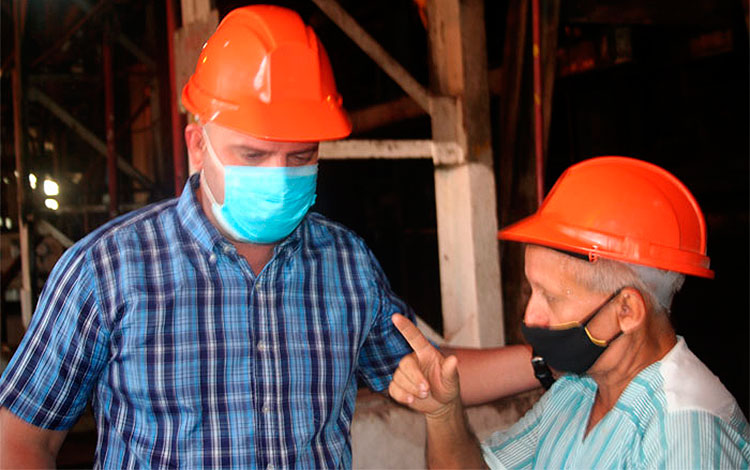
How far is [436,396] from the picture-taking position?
6.42ft

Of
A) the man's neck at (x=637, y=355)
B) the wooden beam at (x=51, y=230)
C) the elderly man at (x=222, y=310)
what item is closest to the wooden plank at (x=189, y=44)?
the elderly man at (x=222, y=310)

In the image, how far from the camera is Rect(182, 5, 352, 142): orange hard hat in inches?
79.5

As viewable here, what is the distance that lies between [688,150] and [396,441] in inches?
196

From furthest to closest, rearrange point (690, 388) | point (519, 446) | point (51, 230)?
point (51, 230)
point (519, 446)
point (690, 388)

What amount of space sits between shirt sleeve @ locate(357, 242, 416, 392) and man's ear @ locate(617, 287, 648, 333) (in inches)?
30.3

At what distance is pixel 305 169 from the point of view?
2102 mm

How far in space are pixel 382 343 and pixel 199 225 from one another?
72 cm

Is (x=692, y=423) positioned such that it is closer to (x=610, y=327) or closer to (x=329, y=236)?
(x=610, y=327)

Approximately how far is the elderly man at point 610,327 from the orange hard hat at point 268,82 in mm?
633

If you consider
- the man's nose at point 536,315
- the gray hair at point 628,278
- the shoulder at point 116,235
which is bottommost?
the man's nose at point 536,315

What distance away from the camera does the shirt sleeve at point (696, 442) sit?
1.52 meters

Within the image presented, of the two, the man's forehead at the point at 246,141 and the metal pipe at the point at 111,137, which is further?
the metal pipe at the point at 111,137

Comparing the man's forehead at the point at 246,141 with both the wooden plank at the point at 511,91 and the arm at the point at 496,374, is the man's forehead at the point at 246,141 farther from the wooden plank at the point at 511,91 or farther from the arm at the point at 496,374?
the wooden plank at the point at 511,91

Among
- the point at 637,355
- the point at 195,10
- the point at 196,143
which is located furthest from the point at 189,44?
the point at 637,355
